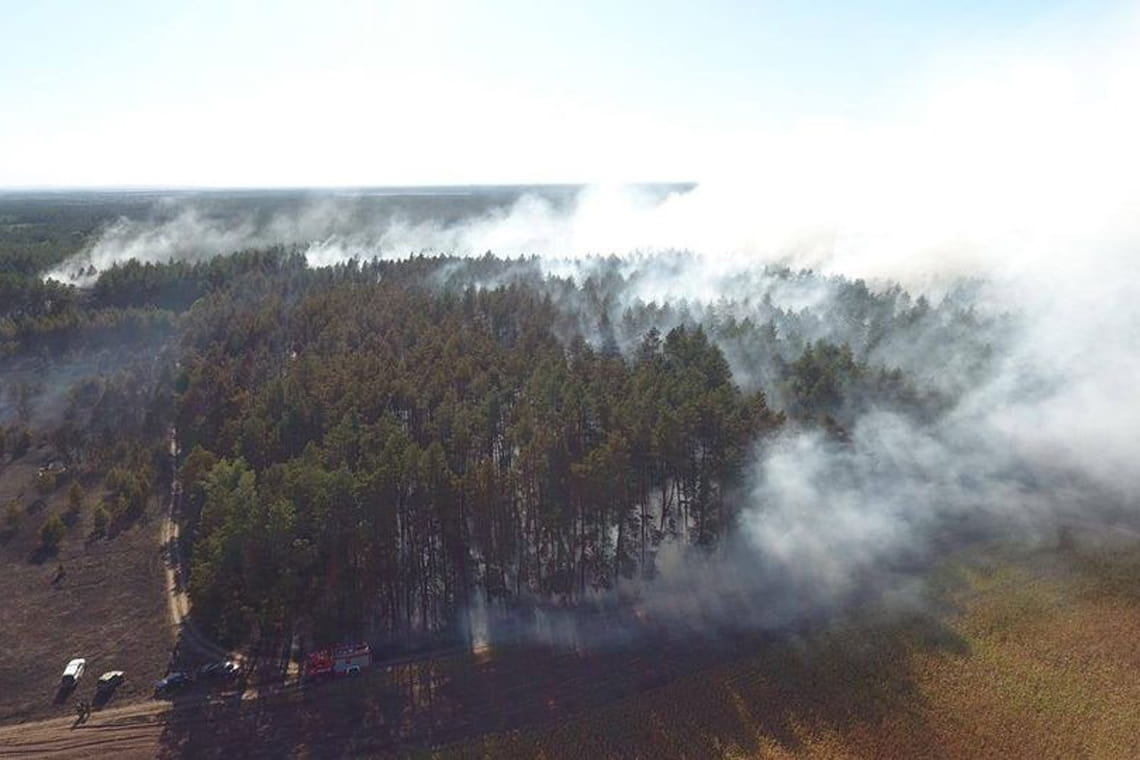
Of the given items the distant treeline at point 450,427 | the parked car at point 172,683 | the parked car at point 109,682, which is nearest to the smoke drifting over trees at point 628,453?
the distant treeline at point 450,427

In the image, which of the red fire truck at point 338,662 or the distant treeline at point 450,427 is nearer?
the red fire truck at point 338,662

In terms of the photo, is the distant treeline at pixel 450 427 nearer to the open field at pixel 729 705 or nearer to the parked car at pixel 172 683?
the parked car at pixel 172 683

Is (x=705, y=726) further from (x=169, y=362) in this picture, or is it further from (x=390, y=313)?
(x=169, y=362)

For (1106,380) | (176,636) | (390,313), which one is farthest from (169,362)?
(1106,380)

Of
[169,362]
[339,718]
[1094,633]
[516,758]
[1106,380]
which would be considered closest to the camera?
[516,758]

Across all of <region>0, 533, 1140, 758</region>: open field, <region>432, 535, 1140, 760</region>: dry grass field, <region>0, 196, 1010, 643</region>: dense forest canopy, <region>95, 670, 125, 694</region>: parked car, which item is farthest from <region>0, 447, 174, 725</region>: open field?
<region>432, 535, 1140, 760</region>: dry grass field

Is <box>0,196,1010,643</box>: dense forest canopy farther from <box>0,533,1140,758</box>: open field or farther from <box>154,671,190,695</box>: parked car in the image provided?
<box>0,533,1140,758</box>: open field

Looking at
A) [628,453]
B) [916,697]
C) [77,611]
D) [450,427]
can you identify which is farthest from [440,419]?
[916,697]
